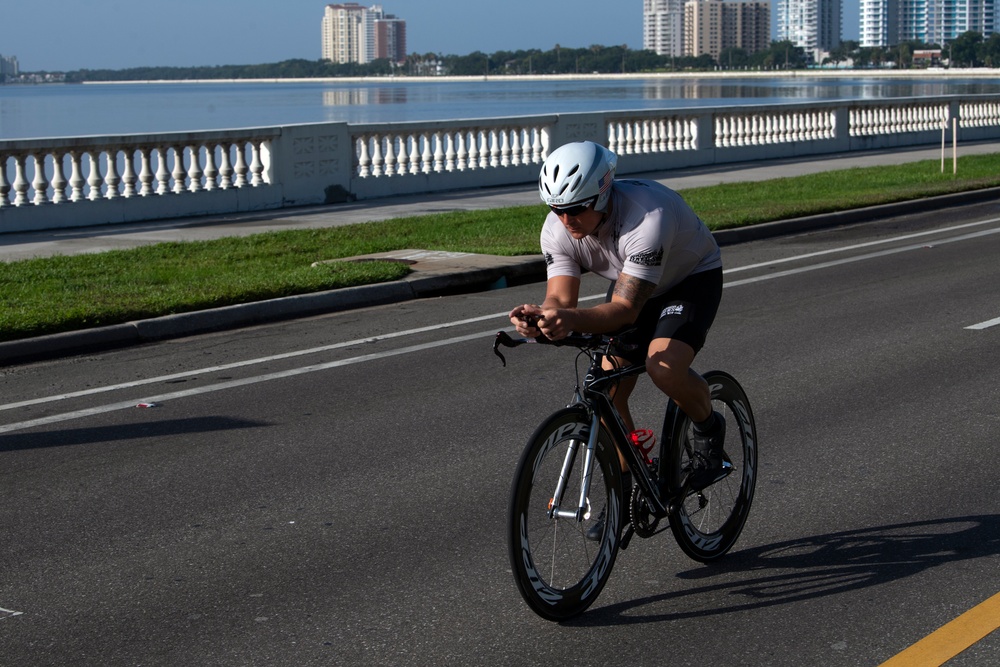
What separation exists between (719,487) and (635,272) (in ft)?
4.08

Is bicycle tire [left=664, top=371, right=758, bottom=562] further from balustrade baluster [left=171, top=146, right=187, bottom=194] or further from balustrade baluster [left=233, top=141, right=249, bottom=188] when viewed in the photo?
balustrade baluster [left=233, top=141, right=249, bottom=188]

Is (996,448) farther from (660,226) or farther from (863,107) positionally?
(863,107)

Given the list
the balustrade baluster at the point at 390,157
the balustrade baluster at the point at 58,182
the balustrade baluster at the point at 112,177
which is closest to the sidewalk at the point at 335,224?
the balustrade baluster at the point at 58,182

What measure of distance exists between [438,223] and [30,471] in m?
10.7

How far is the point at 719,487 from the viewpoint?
5457 mm

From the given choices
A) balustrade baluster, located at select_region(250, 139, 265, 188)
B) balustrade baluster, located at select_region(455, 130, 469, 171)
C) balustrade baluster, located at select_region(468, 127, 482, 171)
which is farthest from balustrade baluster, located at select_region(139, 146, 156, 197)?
balustrade baluster, located at select_region(468, 127, 482, 171)

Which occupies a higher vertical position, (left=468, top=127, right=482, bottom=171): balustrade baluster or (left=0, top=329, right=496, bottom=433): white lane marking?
(left=468, top=127, right=482, bottom=171): balustrade baluster

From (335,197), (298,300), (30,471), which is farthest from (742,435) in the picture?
(335,197)

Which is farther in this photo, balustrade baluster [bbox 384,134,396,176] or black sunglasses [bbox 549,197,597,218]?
balustrade baluster [bbox 384,134,396,176]

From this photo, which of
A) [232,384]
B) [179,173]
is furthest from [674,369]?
[179,173]

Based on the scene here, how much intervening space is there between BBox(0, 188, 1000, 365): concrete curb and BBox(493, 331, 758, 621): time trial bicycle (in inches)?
249

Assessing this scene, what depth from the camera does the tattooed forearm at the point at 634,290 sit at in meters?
4.63

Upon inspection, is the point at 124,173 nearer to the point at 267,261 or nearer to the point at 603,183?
the point at 267,261

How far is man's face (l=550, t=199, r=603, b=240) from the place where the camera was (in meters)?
4.59
